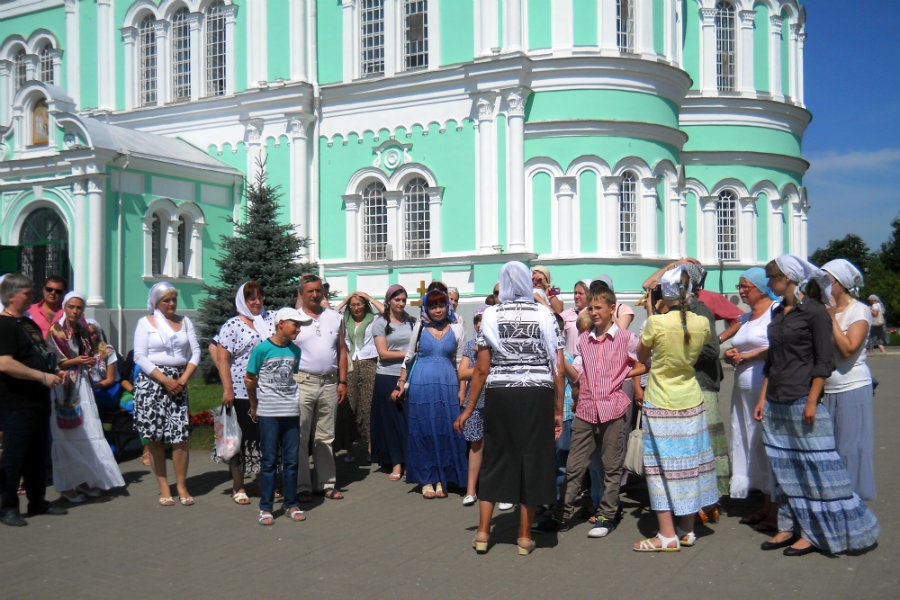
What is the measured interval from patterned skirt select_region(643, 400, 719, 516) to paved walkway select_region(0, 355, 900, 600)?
0.39 metres

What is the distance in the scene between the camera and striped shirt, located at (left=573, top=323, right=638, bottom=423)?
6.80m

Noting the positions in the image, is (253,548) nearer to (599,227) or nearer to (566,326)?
(566,326)

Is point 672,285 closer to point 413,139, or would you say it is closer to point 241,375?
point 241,375

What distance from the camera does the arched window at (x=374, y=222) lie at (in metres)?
23.9

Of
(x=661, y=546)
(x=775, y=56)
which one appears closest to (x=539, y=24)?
(x=775, y=56)

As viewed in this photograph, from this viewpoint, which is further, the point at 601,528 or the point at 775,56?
the point at 775,56

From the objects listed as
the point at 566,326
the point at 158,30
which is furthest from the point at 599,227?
the point at 158,30

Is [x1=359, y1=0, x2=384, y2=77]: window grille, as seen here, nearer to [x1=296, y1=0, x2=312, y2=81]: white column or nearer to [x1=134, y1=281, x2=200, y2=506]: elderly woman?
[x1=296, y1=0, x2=312, y2=81]: white column

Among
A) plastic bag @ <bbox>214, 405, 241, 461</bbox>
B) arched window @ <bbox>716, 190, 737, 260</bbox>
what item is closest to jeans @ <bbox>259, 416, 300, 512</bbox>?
plastic bag @ <bbox>214, 405, 241, 461</bbox>

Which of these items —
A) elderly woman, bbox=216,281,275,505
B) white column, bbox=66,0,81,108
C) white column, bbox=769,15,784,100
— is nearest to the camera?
elderly woman, bbox=216,281,275,505

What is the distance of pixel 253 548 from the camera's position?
21.5 feet

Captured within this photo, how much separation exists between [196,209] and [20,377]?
683 inches

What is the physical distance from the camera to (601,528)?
6746 millimetres

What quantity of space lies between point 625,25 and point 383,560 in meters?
19.6
